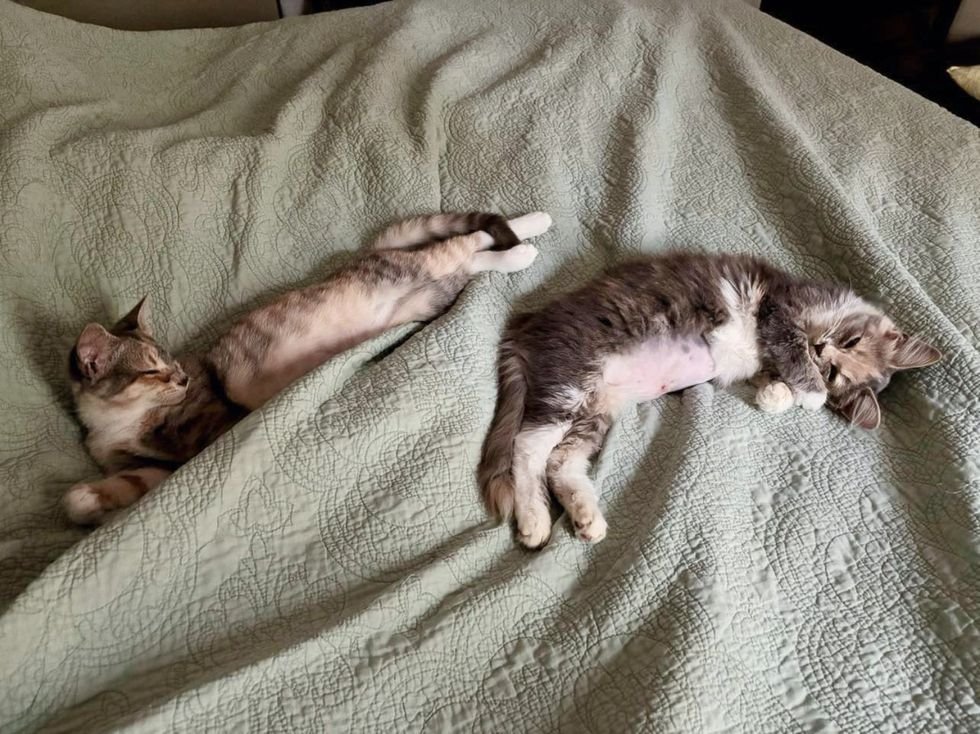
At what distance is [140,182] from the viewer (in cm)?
154

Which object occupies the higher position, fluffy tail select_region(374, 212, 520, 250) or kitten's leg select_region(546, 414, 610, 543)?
fluffy tail select_region(374, 212, 520, 250)

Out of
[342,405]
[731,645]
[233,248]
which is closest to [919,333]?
[731,645]

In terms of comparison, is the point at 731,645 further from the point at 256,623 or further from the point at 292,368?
the point at 292,368

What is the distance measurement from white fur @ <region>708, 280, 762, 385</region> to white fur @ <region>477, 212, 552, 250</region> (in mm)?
414


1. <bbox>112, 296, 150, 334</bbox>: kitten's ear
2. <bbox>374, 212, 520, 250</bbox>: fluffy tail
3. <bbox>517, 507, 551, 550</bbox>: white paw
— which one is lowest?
<bbox>517, 507, 551, 550</bbox>: white paw

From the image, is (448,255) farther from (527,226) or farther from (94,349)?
(94,349)

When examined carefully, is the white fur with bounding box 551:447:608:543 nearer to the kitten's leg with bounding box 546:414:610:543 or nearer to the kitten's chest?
the kitten's leg with bounding box 546:414:610:543

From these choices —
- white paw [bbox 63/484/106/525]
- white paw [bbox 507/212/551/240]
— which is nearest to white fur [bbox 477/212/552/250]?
white paw [bbox 507/212/551/240]

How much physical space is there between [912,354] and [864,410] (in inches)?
5.4

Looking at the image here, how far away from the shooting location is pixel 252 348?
1.44m

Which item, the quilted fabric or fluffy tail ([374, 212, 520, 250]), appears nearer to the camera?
the quilted fabric

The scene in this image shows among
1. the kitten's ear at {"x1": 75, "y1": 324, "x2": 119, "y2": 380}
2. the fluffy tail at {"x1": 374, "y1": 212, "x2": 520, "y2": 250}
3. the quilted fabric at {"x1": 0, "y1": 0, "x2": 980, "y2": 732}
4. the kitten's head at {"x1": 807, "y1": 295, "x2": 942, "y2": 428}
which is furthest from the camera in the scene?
the fluffy tail at {"x1": 374, "y1": 212, "x2": 520, "y2": 250}

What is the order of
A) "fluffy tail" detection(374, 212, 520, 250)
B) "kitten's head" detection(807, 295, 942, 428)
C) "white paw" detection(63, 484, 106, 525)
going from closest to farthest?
"white paw" detection(63, 484, 106, 525)
"kitten's head" detection(807, 295, 942, 428)
"fluffy tail" detection(374, 212, 520, 250)

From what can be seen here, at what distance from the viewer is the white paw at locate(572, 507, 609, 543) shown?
46.9 inches
